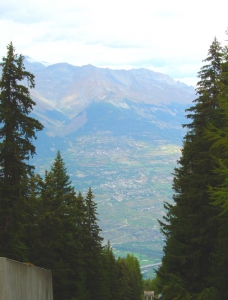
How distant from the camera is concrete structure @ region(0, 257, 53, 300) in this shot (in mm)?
9359

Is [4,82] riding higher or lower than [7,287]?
higher

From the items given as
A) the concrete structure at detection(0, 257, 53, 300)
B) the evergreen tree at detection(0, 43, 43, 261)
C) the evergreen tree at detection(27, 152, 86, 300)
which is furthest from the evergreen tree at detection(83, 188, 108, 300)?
the concrete structure at detection(0, 257, 53, 300)

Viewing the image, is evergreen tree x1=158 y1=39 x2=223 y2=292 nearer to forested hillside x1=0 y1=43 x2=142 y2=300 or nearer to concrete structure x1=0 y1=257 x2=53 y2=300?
forested hillside x1=0 y1=43 x2=142 y2=300

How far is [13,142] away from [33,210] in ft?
23.4

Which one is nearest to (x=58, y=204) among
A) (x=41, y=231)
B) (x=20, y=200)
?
(x=41, y=231)

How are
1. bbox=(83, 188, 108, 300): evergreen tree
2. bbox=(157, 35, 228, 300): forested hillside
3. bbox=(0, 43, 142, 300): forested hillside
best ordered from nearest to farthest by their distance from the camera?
bbox=(0, 43, 142, 300): forested hillside < bbox=(157, 35, 228, 300): forested hillside < bbox=(83, 188, 108, 300): evergreen tree

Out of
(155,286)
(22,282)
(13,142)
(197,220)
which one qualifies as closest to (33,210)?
(13,142)

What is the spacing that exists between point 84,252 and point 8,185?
20.8 m

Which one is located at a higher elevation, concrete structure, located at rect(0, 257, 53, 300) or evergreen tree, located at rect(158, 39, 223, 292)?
evergreen tree, located at rect(158, 39, 223, 292)

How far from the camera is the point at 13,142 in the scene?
22.1m

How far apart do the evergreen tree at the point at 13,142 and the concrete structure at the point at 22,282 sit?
26.5 ft

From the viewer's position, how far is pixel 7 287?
31.4 ft

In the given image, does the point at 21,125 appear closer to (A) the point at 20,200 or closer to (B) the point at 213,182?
(A) the point at 20,200

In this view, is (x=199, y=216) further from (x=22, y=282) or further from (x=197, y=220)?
(x=22, y=282)
